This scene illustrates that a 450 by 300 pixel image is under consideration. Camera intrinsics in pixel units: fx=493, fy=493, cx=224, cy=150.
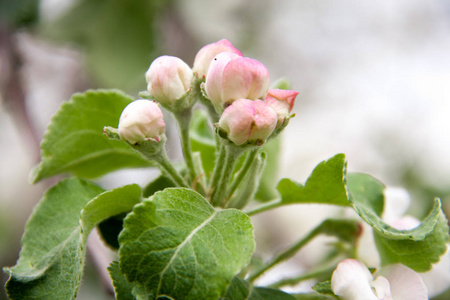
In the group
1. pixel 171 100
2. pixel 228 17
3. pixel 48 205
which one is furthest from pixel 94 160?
pixel 228 17

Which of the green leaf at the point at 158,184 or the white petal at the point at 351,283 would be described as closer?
the white petal at the point at 351,283

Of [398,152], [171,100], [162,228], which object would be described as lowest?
[398,152]

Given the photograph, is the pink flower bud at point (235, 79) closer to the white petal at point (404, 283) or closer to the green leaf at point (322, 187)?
the green leaf at point (322, 187)

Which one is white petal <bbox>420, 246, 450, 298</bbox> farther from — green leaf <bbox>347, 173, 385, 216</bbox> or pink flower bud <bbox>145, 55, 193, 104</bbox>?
pink flower bud <bbox>145, 55, 193, 104</bbox>

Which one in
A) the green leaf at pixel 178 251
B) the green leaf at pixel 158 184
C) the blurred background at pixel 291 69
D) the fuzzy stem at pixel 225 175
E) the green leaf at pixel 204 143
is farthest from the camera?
the blurred background at pixel 291 69

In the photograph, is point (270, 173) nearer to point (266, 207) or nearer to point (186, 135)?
point (266, 207)

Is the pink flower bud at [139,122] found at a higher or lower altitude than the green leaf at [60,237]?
higher

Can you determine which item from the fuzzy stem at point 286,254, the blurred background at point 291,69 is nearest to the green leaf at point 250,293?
the fuzzy stem at point 286,254

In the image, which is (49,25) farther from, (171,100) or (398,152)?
(398,152)
